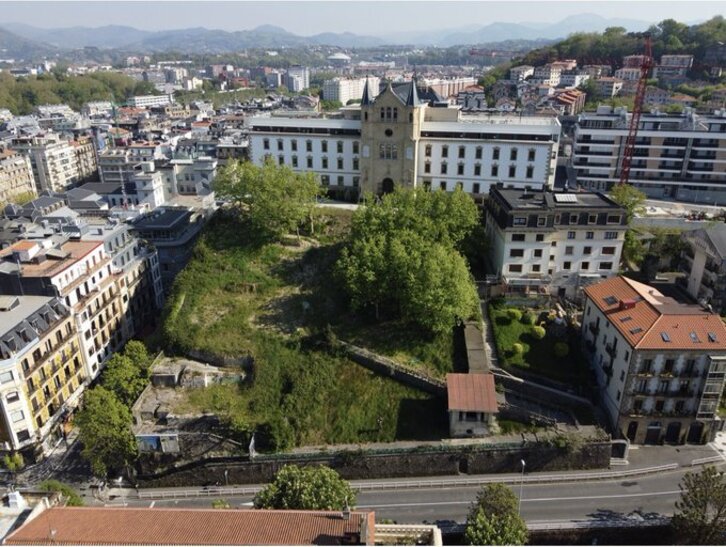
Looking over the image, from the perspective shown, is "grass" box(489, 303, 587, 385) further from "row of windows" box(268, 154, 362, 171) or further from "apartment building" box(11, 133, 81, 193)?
"apartment building" box(11, 133, 81, 193)

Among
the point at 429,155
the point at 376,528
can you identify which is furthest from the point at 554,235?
the point at 376,528

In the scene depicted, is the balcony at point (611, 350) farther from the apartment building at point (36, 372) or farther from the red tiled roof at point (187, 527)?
the apartment building at point (36, 372)

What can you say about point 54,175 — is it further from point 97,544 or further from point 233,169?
point 97,544

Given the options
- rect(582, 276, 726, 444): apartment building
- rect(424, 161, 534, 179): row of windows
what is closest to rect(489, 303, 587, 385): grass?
rect(582, 276, 726, 444): apartment building

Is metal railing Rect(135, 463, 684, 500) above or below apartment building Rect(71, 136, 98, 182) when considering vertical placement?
below

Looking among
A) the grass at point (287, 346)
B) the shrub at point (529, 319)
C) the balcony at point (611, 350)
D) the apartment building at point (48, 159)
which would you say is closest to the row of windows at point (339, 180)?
the grass at point (287, 346)

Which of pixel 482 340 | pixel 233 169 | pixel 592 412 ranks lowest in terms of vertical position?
pixel 592 412
